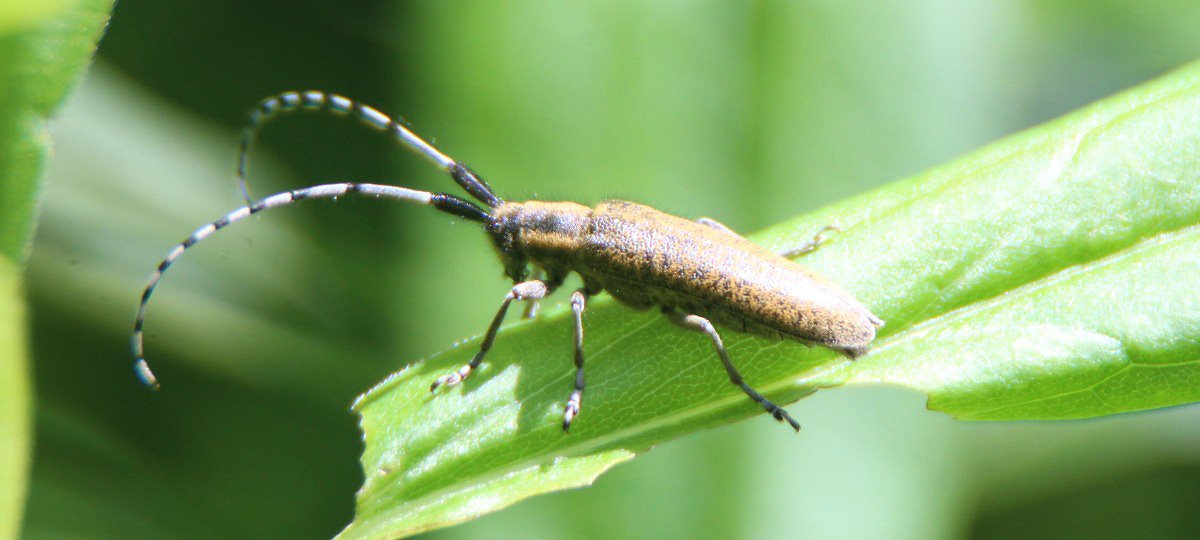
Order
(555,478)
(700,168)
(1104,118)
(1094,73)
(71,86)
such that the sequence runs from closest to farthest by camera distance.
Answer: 1. (71,86)
2. (555,478)
3. (1104,118)
4. (700,168)
5. (1094,73)

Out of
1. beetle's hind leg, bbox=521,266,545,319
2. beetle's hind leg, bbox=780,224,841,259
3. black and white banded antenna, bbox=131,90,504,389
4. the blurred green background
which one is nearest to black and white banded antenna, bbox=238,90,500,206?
black and white banded antenna, bbox=131,90,504,389

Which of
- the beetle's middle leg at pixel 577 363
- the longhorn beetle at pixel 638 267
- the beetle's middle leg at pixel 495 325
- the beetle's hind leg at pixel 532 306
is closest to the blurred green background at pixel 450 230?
the beetle's hind leg at pixel 532 306

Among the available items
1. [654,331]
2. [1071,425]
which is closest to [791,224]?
[654,331]

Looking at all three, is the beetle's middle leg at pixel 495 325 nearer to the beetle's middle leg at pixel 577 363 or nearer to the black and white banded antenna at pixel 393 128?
the beetle's middle leg at pixel 577 363

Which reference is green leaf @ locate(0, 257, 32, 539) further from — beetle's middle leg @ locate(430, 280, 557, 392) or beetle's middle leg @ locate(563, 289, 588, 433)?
beetle's middle leg @ locate(563, 289, 588, 433)

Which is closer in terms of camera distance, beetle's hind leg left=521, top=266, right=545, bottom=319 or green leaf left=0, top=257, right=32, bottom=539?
green leaf left=0, top=257, right=32, bottom=539

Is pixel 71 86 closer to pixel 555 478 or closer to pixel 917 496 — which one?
pixel 555 478

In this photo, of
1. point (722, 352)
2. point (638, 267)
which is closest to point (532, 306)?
point (638, 267)
